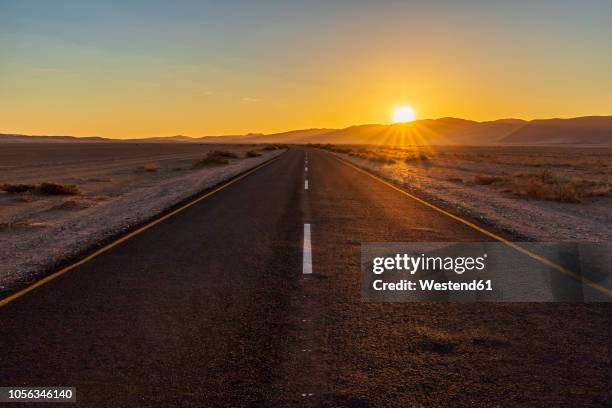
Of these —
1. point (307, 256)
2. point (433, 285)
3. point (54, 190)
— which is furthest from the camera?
point (54, 190)

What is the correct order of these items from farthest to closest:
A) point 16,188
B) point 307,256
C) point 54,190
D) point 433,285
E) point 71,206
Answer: point 16,188
point 54,190
point 71,206
point 307,256
point 433,285

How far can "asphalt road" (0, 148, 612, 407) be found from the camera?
3643 mm

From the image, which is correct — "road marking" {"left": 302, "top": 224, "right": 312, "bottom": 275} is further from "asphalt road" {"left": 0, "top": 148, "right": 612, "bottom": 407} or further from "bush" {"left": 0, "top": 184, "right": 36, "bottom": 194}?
"bush" {"left": 0, "top": 184, "right": 36, "bottom": 194}

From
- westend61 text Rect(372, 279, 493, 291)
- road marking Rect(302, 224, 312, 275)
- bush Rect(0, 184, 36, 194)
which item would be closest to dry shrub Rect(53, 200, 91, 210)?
bush Rect(0, 184, 36, 194)

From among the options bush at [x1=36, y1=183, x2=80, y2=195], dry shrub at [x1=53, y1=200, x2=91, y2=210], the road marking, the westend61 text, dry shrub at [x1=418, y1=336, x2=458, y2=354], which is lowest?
dry shrub at [x1=418, y1=336, x2=458, y2=354]

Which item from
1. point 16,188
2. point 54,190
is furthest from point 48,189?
point 16,188

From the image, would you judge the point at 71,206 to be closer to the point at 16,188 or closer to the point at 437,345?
the point at 16,188

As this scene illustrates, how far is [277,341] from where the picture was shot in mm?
4562

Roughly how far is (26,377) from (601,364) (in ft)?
15.8

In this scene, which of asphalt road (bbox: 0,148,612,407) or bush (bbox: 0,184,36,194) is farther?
bush (bbox: 0,184,36,194)

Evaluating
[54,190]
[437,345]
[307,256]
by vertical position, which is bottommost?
[437,345]

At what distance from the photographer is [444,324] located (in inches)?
198

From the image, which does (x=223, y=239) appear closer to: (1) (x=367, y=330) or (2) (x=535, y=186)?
(1) (x=367, y=330)

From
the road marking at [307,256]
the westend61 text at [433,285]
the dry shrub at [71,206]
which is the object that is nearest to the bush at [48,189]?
the dry shrub at [71,206]
